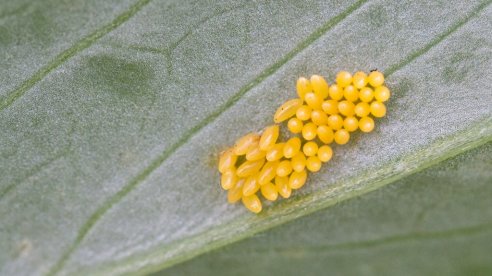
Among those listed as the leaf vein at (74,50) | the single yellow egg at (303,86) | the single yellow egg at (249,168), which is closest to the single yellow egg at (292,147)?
the single yellow egg at (249,168)

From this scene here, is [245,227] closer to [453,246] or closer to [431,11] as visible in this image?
[453,246]

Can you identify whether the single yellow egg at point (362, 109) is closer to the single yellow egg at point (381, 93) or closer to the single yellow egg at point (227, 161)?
the single yellow egg at point (381, 93)

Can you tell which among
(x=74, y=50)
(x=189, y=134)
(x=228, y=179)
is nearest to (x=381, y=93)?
(x=228, y=179)

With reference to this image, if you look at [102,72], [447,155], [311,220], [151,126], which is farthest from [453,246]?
[102,72]

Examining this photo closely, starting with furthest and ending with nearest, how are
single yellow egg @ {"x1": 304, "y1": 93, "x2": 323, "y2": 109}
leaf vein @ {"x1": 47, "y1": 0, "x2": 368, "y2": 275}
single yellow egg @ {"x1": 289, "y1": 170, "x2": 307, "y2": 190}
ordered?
leaf vein @ {"x1": 47, "y1": 0, "x2": 368, "y2": 275} → single yellow egg @ {"x1": 289, "y1": 170, "x2": 307, "y2": 190} → single yellow egg @ {"x1": 304, "y1": 93, "x2": 323, "y2": 109}

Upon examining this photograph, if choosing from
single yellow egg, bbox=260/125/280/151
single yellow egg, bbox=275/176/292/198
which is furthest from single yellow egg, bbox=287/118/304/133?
single yellow egg, bbox=275/176/292/198

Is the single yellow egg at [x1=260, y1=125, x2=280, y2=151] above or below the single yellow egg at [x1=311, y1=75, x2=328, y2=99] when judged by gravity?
below

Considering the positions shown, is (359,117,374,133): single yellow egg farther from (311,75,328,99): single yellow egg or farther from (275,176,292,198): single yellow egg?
(275,176,292,198): single yellow egg

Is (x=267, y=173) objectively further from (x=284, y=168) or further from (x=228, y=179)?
(x=228, y=179)
